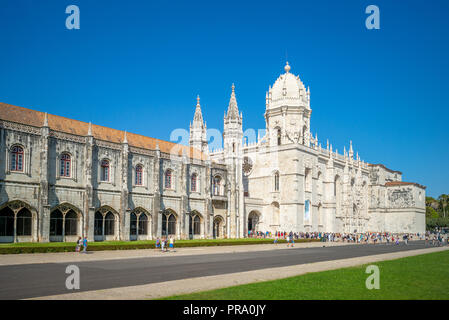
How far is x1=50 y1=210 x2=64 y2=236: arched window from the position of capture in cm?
3759

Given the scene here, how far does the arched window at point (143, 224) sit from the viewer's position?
45.8 m

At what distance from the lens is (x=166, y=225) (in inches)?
1909

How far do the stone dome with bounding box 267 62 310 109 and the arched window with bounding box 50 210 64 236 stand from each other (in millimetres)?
42595

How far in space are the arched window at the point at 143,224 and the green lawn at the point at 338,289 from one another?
30719 mm

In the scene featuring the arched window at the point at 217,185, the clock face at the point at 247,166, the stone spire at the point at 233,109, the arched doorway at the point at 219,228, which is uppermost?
the stone spire at the point at 233,109

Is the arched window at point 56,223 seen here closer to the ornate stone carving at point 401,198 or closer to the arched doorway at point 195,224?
the arched doorway at point 195,224

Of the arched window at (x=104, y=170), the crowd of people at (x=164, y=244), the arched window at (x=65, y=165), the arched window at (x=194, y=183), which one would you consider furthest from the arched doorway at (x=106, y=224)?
the arched window at (x=194, y=183)

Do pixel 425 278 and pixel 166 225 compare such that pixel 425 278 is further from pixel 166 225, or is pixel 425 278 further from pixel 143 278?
pixel 166 225

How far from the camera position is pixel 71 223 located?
3919 centimetres

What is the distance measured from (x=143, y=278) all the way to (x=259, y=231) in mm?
49102

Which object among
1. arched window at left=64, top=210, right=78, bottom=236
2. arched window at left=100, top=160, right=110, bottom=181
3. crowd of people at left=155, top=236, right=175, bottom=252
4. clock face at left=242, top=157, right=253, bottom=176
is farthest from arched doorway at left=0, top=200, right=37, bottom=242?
clock face at left=242, top=157, right=253, bottom=176

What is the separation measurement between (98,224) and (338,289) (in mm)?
32000

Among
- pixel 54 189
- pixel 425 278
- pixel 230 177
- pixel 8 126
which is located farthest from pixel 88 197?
pixel 425 278

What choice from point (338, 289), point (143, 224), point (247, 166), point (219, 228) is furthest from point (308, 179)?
point (338, 289)
